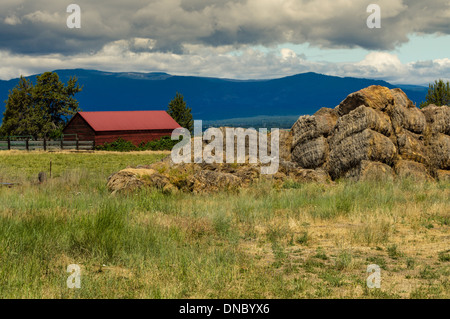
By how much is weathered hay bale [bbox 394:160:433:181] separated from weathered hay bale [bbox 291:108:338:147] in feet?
11.5

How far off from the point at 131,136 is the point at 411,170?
45.1m

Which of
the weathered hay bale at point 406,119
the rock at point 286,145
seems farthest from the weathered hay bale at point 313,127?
the weathered hay bale at point 406,119

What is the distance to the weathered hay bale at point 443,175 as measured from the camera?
69.1ft

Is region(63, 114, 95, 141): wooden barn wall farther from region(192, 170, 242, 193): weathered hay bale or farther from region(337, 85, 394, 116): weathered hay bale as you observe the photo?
region(192, 170, 242, 193): weathered hay bale

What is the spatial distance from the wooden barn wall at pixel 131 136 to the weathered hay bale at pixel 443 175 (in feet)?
145

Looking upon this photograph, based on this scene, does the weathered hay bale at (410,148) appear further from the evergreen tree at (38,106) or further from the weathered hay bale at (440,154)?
the evergreen tree at (38,106)


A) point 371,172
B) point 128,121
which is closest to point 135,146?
point 128,121

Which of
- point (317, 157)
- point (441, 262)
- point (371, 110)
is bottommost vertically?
point (441, 262)

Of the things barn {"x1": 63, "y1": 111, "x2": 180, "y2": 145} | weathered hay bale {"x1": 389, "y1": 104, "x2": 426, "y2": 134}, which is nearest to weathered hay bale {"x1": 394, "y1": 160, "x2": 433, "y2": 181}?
weathered hay bale {"x1": 389, "y1": 104, "x2": 426, "y2": 134}
